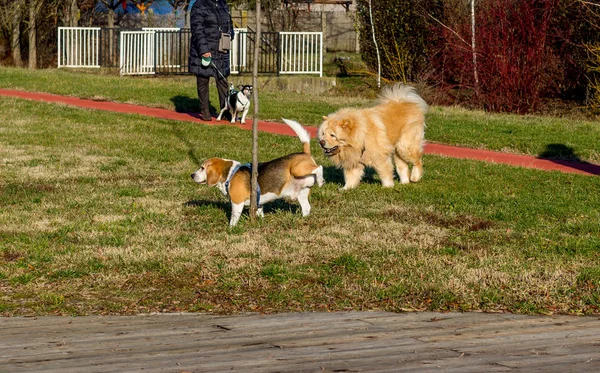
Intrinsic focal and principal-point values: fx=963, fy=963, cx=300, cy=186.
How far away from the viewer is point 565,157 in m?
16.8

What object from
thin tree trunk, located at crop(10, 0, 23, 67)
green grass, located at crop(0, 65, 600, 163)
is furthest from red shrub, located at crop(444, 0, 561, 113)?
thin tree trunk, located at crop(10, 0, 23, 67)

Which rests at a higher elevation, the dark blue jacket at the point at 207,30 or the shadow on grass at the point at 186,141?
the dark blue jacket at the point at 207,30

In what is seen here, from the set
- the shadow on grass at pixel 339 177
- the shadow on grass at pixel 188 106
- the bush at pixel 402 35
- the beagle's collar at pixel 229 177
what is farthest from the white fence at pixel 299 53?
the beagle's collar at pixel 229 177

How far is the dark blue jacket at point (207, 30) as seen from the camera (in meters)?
18.9

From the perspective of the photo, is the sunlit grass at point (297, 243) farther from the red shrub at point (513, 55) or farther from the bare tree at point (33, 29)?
the bare tree at point (33, 29)

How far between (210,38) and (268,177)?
31.3 ft

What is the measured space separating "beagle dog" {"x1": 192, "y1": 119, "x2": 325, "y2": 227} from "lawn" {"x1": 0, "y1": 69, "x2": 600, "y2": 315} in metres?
0.31

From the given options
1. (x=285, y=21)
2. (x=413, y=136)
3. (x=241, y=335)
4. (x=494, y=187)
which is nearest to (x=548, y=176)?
(x=494, y=187)

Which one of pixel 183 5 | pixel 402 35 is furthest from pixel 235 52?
pixel 183 5

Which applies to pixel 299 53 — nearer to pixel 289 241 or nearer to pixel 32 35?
pixel 32 35

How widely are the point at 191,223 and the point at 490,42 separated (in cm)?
1586

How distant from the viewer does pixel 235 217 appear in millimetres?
10016

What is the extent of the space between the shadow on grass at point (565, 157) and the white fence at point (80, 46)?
1994cm

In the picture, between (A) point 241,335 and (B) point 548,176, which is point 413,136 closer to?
(B) point 548,176
